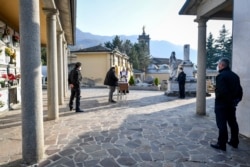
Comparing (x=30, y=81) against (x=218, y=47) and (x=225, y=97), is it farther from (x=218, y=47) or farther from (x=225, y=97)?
(x=218, y=47)

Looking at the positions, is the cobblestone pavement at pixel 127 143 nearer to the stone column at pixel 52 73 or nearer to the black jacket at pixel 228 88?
the stone column at pixel 52 73

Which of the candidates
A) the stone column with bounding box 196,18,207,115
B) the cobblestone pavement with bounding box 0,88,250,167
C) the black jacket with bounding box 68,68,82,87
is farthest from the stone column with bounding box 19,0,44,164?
the stone column with bounding box 196,18,207,115

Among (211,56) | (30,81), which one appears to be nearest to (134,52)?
(211,56)

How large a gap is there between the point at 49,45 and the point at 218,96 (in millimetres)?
5124

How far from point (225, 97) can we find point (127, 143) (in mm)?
2311

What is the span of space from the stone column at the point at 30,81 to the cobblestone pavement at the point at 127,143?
→ 1.24 ft

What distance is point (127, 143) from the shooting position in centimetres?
492

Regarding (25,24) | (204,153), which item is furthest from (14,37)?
(204,153)

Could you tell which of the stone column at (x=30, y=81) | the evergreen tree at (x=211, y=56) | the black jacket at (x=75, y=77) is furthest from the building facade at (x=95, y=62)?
the evergreen tree at (x=211, y=56)

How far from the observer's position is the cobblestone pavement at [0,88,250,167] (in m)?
3.96

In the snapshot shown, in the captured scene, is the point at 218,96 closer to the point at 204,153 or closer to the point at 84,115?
the point at 204,153

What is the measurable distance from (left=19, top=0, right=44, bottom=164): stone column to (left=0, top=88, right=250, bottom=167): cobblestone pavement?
1.24ft

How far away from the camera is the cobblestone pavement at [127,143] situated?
3959 millimetres

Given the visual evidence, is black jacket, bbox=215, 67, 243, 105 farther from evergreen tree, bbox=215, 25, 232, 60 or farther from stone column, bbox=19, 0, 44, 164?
evergreen tree, bbox=215, 25, 232, 60
